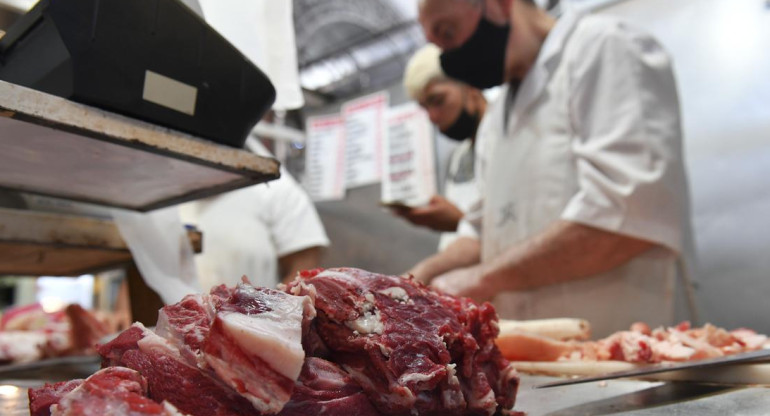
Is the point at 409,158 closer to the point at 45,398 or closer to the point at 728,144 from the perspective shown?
the point at 728,144

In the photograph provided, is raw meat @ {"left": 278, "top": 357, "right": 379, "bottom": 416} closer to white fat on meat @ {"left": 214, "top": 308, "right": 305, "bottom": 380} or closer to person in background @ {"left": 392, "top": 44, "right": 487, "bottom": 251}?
white fat on meat @ {"left": 214, "top": 308, "right": 305, "bottom": 380}

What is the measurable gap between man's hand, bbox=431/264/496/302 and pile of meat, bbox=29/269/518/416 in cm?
145

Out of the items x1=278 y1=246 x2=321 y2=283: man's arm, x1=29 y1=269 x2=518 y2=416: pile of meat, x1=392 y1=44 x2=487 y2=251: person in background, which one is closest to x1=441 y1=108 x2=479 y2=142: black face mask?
x1=392 y1=44 x2=487 y2=251: person in background

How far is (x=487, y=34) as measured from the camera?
8.61 feet

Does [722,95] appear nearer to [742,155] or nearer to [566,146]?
[742,155]

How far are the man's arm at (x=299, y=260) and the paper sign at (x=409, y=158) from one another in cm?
129

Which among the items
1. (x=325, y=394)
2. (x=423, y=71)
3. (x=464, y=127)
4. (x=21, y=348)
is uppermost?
(x=423, y=71)

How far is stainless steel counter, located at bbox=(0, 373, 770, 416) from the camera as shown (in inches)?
36.0

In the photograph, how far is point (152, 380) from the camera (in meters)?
0.76

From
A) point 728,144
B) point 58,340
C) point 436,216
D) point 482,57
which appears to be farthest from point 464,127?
point 58,340

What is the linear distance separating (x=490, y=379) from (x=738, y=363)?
494 millimetres

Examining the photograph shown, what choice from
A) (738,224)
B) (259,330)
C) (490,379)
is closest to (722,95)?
(738,224)

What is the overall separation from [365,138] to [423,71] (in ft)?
4.71

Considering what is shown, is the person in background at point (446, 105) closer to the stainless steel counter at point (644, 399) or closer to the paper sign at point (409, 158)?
the paper sign at point (409, 158)
